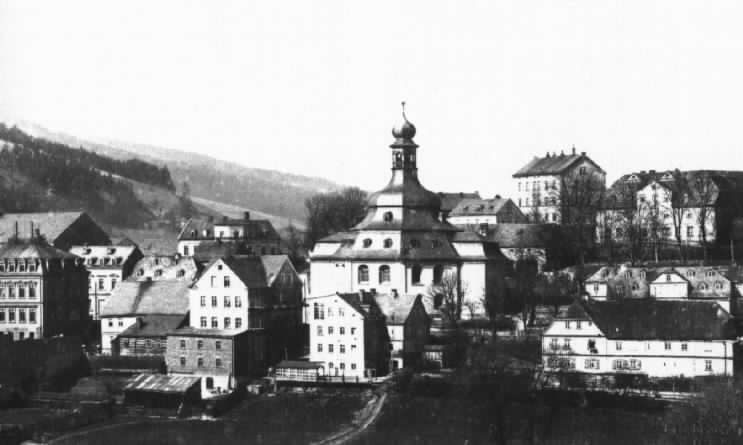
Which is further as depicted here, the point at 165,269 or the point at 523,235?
the point at 523,235

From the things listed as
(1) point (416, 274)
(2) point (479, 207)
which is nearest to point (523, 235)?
(1) point (416, 274)

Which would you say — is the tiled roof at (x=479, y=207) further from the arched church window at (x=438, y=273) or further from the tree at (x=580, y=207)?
the arched church window at (x=438, y=273)

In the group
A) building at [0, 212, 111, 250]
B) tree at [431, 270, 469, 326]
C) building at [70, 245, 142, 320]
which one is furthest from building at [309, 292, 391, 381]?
building at [0, 212, 111, 250]

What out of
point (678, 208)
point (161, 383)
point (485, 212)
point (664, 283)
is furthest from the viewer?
point (485, 212)

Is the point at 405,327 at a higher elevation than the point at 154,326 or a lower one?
lower

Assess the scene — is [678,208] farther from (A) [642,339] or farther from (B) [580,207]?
(A) [642,339]

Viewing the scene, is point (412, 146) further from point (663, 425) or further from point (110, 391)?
point (663, 425)
